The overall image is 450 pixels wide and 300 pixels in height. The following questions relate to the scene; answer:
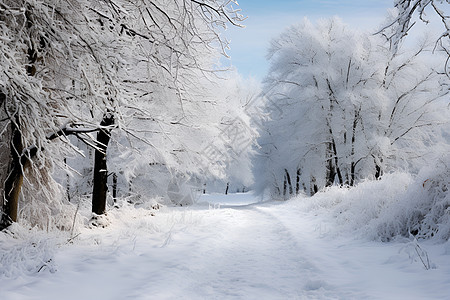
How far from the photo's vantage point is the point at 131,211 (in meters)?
10.1

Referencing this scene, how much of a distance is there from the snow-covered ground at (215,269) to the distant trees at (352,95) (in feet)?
37.1

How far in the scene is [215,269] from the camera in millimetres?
4871

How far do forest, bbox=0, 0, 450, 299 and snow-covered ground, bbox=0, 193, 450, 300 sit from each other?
9cm

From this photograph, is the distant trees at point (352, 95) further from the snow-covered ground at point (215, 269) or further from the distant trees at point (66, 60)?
the distant trees at point (66, 60)

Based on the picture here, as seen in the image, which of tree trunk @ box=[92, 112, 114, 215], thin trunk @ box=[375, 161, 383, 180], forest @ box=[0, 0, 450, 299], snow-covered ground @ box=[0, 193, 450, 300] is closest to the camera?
snow-covered ground @ box=[0, 193, 450, 300]

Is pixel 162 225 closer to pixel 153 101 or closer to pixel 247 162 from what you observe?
pixel 153 101

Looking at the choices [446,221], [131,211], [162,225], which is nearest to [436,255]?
[446,221]

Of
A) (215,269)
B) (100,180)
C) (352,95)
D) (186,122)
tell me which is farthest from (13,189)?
(352,95)

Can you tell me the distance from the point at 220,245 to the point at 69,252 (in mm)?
2793

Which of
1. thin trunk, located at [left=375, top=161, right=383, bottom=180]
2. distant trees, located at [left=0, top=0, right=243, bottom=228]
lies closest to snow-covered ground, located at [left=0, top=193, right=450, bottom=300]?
distant trees, located at [left=0, top=0, right=243, bottom=228]

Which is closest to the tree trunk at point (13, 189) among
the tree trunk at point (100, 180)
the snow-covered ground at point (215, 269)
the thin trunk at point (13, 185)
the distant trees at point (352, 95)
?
the thin trunk at point (13, 185)

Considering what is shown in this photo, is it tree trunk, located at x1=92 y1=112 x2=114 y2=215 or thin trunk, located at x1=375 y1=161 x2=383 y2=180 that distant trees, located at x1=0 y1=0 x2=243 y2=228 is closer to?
tree trunk, located at x1=92 y1=112 x2=114 y2=215

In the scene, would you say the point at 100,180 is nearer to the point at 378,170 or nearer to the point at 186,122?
the point at 186,122

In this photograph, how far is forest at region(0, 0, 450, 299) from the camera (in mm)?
4293
